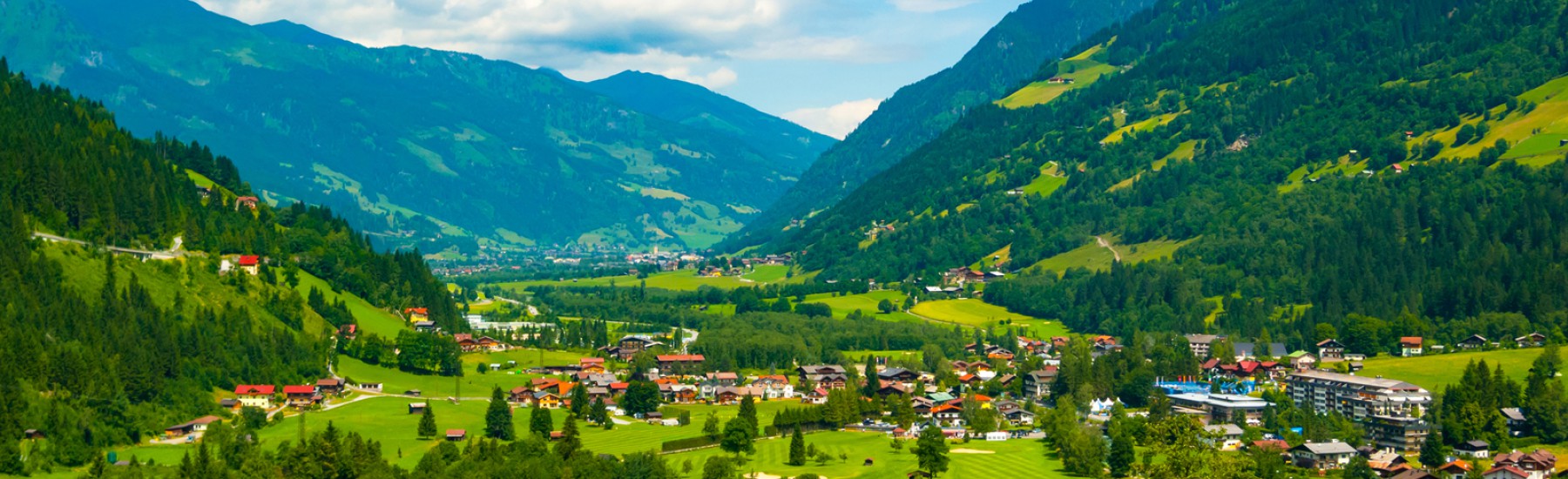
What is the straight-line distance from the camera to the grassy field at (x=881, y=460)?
94.4m

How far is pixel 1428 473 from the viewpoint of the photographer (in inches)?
3472

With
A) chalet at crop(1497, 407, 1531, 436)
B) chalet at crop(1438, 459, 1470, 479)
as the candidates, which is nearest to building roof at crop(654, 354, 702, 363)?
chalet at crop(1497, 407, 1531, 436)

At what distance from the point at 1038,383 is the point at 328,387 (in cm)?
5225

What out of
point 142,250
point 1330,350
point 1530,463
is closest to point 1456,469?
point 1530,463

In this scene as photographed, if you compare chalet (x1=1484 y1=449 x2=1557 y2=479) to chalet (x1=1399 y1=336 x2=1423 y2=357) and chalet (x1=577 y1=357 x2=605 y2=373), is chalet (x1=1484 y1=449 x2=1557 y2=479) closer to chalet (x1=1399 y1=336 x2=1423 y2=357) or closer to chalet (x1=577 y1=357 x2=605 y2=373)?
chalet (x1=1399 y1=336 x2=1423 y2=357)

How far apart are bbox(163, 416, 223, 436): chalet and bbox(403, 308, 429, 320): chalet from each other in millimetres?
48659

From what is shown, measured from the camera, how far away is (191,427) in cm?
10500

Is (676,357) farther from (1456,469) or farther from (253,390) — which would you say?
(1456,469)

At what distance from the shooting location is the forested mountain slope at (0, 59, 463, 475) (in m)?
103

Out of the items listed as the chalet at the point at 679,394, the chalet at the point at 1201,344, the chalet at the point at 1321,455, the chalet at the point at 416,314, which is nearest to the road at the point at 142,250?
the chalet at the point at 416,314

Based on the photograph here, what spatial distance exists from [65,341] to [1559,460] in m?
89.1

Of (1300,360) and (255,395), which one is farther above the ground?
(255,395)

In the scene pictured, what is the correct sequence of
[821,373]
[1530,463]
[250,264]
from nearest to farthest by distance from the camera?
[1530,463], [821,373], [250,264]

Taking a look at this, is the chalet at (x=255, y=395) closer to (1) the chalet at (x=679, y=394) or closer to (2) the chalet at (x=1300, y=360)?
(1) the chalet at (x=679, y=394)
